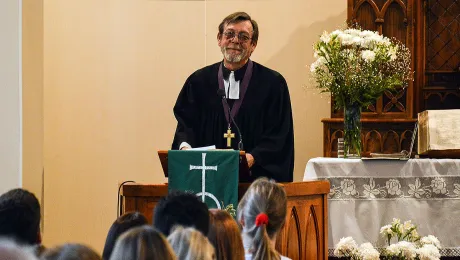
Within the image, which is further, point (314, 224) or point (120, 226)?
point (314, 224)

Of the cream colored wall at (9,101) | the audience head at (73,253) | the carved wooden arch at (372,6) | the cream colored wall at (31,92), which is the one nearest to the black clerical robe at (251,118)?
the cream colored wall at (31,92)

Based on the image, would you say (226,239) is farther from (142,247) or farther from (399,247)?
(399,247)

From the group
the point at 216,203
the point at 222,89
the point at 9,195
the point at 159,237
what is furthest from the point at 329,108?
the point at 159,237

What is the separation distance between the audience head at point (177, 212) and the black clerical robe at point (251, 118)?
260cm

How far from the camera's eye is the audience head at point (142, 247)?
294 centimetres

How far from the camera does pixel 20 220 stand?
4.04 m

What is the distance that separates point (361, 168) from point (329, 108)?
2.26 m

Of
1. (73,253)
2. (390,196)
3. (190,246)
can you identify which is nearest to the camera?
(73,253)

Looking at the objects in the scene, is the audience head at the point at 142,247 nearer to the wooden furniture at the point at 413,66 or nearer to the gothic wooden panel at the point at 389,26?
the wooden furniture at the point at 413,66

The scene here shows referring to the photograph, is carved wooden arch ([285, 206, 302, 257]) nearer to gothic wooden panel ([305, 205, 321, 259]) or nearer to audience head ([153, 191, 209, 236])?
gothic wooden panel ([305, 205, 321, 259])

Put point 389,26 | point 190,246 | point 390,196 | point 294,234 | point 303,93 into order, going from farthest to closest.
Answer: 1. point 303,93
2. point 389,26
3. point 390,196
4. point 294,234
5. point 190,246

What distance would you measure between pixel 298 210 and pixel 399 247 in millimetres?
747

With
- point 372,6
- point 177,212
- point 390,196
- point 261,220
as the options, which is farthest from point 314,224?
point 372,6

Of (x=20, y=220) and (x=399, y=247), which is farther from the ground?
(x=20, y=220)
